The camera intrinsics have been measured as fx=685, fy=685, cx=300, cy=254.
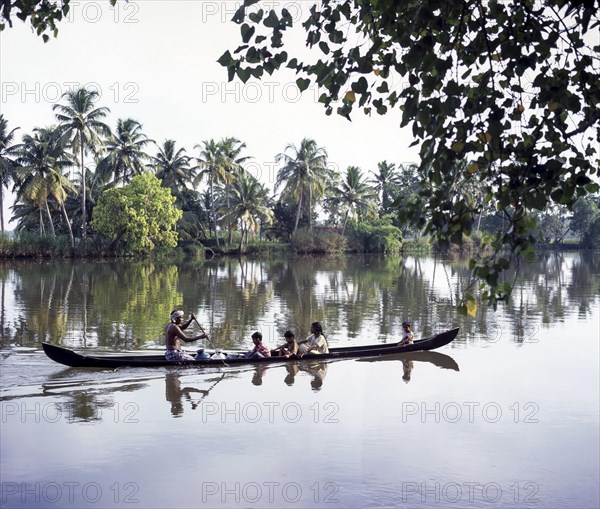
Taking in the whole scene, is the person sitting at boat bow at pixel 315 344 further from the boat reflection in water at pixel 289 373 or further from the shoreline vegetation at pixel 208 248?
the shoreline vegetation at pixel 208 248

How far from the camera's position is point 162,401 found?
979cm

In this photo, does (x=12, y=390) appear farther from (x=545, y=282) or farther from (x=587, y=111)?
(x=545, y=282)

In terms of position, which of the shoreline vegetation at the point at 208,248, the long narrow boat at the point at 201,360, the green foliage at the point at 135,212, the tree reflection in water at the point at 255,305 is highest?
the green foliage at the point at 135,212

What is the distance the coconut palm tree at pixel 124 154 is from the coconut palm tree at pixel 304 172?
491 inches

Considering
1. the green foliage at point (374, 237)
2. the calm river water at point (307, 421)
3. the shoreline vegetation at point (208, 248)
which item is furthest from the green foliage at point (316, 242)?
the calm river water at point (307, 421)

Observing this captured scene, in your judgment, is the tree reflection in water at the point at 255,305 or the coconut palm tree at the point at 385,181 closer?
the tree reflection in water at the point at 255,305

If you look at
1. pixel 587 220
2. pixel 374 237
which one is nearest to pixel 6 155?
pixel 374 237

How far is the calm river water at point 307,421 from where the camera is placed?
6.67m

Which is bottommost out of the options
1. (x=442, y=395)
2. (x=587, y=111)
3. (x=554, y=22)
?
(x=442, y=395)

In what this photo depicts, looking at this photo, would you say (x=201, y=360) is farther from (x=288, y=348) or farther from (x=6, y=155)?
(x=6, y=155)

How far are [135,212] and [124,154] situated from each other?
6817mm

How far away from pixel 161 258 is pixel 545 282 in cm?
2834

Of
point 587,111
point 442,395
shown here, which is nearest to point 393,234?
point 442,395

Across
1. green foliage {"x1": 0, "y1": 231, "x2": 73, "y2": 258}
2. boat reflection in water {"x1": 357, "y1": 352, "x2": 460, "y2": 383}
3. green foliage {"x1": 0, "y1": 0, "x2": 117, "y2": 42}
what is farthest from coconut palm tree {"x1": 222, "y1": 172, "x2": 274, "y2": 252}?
green foliage {"x1": 0, "y1": 0, "x2": 117, "y2": 42}
